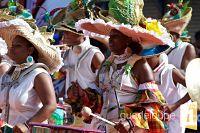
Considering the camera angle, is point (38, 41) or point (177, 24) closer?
point (38, 41)

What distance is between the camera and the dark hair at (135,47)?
6875 millimetres

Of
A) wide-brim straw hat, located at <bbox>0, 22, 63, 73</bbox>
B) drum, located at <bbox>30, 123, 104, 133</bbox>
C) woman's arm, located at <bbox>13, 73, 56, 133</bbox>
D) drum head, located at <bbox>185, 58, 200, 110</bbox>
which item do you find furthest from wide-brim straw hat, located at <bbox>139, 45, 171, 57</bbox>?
drum, located at <bbox>30, 123, 104, 133</bbox>

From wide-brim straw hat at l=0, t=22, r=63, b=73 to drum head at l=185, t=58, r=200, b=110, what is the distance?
3.70 ft

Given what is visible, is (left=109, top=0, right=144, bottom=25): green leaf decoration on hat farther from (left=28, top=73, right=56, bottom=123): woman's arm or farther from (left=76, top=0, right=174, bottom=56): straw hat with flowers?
(left=28, top=73, right=56, bottom=123): woman's arm

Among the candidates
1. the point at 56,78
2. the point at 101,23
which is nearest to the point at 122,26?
the point at 101,23

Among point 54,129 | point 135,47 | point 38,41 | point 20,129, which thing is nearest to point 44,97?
point 20,129

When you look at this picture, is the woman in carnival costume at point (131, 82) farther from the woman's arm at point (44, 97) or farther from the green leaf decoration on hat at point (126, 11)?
the woman's arm at point (44, 97)

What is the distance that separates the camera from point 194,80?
6.35 meters

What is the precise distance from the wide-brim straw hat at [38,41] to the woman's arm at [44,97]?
391 mm

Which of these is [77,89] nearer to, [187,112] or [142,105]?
[142,105]

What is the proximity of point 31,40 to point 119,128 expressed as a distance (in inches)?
40.4

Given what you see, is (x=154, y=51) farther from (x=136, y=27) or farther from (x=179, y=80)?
(x=179, y=80)

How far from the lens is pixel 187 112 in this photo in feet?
31.6

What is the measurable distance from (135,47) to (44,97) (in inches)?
41.9
